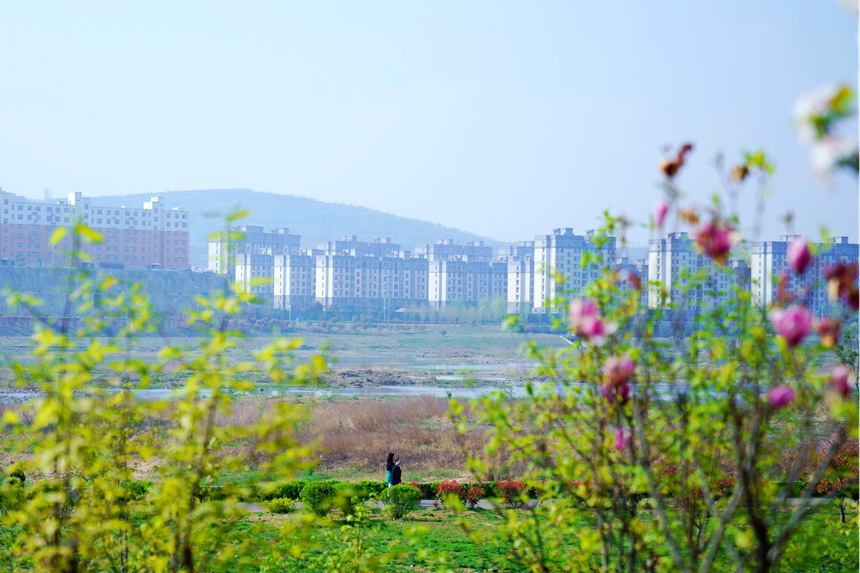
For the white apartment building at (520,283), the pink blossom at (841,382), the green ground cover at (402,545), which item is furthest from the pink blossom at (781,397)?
the white apartment building at (520,283)

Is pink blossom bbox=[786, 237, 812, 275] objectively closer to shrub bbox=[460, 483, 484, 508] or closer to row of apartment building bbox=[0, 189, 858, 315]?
shrub bbox=[460, 483, 484, 508]

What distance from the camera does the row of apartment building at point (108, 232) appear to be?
6550cm

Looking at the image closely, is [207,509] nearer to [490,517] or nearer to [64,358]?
[64,358]

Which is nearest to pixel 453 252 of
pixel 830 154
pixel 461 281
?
pixel 461 281

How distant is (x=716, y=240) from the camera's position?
2072mm

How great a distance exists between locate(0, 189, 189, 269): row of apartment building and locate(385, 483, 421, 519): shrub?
56.1m

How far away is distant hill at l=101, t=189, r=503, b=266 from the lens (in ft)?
518

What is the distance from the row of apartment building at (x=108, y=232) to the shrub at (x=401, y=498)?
56144mm

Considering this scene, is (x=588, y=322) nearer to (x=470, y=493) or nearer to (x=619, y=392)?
(x=619, y=392)

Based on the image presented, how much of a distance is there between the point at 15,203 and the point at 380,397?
47389 mm

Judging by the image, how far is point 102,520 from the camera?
312cm

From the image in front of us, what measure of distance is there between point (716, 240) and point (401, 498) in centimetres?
949

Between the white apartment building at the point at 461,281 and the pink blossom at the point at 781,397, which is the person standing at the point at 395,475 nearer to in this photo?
the pink blossom at the point at 781,397

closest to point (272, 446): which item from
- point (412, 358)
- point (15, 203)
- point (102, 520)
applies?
point (102, 520)
